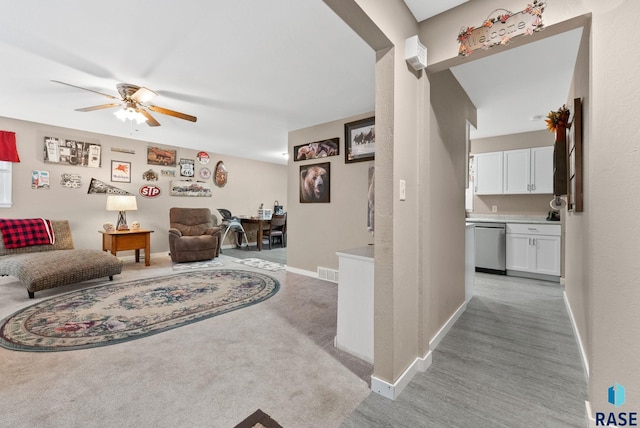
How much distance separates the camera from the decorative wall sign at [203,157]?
629 centimetres

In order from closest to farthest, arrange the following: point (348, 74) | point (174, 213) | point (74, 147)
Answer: point (348, 74)
point (74, 147)
point (174, 213)

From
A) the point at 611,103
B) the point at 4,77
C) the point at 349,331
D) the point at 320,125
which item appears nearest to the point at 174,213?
the point at 4,77

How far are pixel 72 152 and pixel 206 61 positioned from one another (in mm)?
3845

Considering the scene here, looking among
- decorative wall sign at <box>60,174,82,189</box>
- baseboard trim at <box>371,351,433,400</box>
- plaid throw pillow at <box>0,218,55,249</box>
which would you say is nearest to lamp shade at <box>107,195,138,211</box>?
decorative wall sign at <box>60,174,82,189</box>

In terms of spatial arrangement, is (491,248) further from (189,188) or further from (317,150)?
(189,188)

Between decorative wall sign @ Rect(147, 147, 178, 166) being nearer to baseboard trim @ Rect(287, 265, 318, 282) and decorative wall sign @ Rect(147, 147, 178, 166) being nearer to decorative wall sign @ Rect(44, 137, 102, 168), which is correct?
decorative wall sign @ Rect(44, 137, 102, 168)

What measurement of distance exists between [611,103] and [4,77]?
4.78 meters

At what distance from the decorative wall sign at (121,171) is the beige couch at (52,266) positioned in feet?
5.40

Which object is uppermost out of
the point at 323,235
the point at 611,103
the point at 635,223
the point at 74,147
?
the point at 74,147

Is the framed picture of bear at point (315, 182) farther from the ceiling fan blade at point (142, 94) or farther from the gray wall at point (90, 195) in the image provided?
the gray wall at point (90, 195)

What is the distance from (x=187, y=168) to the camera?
6129mm

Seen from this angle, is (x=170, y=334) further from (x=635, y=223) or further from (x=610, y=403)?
(x=635, y=223)

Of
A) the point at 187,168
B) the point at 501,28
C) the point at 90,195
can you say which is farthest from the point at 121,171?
the point at 501,28

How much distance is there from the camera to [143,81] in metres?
2.85
